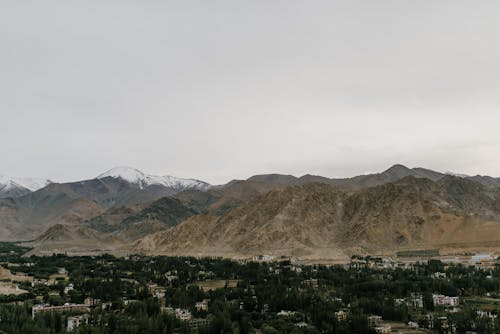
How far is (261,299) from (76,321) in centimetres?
1778

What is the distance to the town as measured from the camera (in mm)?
43000

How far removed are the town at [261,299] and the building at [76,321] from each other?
0.31 ft

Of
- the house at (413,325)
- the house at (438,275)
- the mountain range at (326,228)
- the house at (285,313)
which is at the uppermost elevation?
the mountain range at (326,228)

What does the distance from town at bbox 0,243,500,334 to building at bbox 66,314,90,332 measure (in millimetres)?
96

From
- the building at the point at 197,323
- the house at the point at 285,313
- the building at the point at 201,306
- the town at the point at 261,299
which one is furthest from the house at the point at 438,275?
the building at the point at 197,323

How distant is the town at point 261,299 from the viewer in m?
43.0

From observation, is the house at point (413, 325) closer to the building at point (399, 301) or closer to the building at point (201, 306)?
the building at point (399, 301)

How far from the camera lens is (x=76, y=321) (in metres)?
44.4

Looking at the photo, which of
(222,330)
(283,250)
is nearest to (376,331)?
(222,330)

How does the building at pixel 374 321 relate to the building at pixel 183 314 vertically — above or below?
below

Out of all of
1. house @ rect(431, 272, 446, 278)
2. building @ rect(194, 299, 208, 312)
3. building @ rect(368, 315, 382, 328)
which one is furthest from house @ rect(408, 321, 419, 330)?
house @ rect(431, 272, 446, 278)

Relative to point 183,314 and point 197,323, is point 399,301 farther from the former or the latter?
point 183,314

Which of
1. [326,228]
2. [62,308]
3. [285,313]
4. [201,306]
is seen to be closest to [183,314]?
[201,306]

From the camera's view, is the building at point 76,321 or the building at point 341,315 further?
the building at point 341,315
